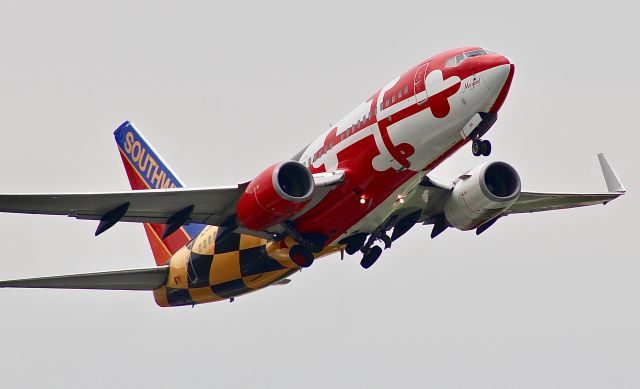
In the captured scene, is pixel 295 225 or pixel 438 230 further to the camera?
pixel 438 230

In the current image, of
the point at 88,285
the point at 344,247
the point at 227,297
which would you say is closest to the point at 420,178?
the point at 344,247

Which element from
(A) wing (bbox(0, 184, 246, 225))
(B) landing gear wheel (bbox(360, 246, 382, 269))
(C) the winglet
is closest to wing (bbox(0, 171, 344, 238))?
(A) wing (bbox(0, 184, 246, 225))

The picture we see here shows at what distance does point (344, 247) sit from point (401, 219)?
2.27m

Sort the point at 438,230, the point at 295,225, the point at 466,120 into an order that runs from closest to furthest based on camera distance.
→ the point at 466,120 → the point at 295,225 → the point at 438,230

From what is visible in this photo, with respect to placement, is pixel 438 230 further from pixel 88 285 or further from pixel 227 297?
pixel 88 285

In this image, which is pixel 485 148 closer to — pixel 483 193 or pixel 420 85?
pixel 420 85

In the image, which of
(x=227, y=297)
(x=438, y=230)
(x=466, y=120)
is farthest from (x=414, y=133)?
(x=227, y=297)

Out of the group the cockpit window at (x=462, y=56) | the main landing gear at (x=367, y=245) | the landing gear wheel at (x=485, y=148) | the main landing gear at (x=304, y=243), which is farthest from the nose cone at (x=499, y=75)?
the main landing gear at (x=304, y=243)

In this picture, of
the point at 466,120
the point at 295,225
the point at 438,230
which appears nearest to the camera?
the point at 466,120

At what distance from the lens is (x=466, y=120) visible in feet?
131

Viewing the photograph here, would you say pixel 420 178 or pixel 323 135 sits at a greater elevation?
pixel 323 135

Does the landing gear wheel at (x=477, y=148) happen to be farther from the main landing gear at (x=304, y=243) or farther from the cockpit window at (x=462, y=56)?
the main landing gear at (x=304, y=243)

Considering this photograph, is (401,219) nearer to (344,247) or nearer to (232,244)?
(344,247)

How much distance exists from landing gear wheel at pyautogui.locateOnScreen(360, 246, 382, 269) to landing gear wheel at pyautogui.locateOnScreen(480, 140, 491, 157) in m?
7.55
